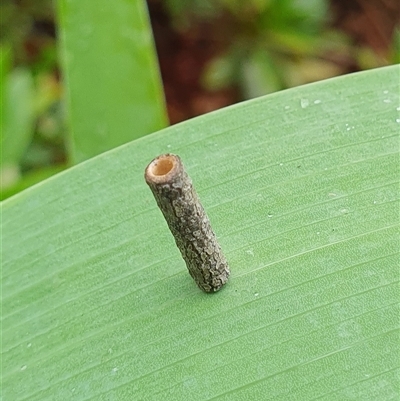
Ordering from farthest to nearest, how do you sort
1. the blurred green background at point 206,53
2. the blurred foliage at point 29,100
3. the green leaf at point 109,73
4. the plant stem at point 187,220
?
the blurred green background at point 206,53 < the blurred foliage at point 29,100 < the green leaf at point 109,73 < the plant stem at point 187,220

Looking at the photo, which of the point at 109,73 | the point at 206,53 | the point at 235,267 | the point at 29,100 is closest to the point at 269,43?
the point at 206,53

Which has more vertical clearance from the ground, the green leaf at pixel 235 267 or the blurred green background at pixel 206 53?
the green leaf at pixel 235 267

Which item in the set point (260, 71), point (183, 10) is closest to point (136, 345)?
point (260, 71)

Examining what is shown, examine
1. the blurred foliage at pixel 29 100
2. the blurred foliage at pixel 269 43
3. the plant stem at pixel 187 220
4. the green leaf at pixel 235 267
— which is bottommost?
the blurred foliage at pixel 269 43

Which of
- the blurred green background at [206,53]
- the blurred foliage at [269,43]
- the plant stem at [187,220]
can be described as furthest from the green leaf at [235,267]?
the blurred foliage at [269,43]

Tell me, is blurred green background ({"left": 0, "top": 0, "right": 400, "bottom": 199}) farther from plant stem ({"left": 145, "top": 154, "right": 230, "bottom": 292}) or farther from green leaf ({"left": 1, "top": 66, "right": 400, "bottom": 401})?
plant stem ({"left": 145, "top": 154, "right": 230, "bottom": 292})

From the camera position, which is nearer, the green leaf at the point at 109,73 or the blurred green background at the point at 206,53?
the green leaf at the point at 109,73

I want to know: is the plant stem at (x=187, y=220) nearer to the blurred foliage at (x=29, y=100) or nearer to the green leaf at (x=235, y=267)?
the green leaf at (x=235, y=267)
